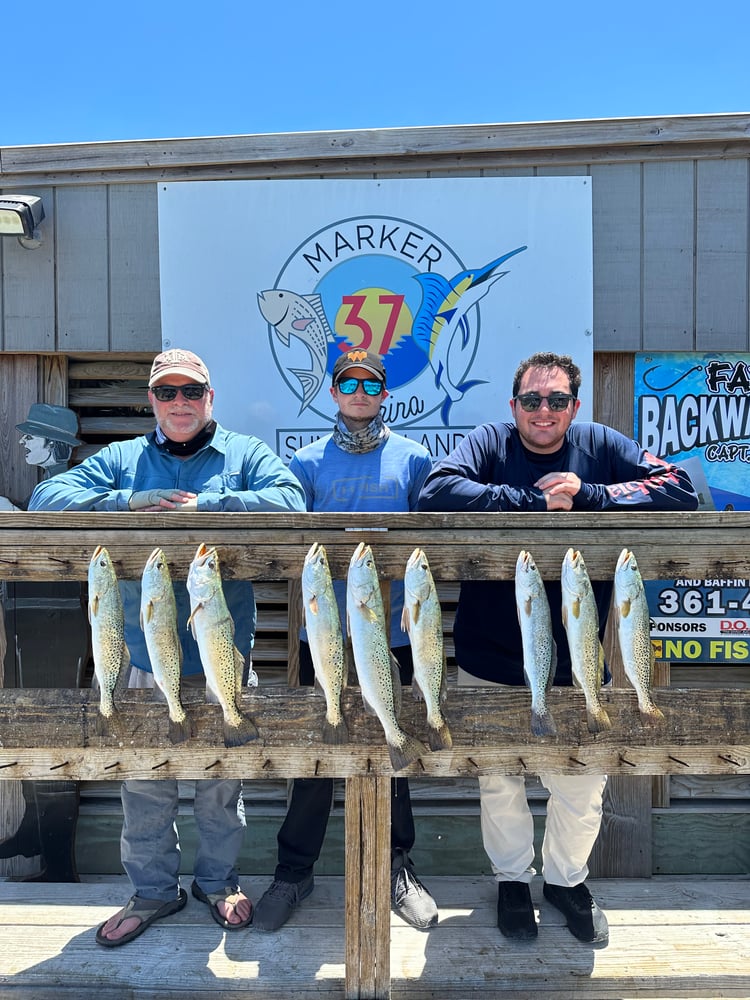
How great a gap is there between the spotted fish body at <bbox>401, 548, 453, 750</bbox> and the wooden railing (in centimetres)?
13

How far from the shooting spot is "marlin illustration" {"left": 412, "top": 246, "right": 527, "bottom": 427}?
12.7 feet

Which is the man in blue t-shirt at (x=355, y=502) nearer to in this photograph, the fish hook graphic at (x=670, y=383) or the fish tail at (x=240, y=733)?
the fish tail at (x=240, y=733)

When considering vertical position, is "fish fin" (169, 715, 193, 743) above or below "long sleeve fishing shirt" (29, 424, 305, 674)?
below

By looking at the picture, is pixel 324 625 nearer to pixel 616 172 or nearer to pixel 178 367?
pixel 178 367

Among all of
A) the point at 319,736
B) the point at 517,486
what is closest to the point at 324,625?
the point at 319,736

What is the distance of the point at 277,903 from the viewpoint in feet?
9.59

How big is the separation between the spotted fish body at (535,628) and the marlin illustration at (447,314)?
1735 mm

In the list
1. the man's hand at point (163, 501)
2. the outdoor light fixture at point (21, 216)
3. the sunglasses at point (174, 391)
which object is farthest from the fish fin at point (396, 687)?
the outdoor light fixture at point (21, 216)

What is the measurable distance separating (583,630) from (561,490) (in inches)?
21.5

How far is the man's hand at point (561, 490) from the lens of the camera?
2.56 meters

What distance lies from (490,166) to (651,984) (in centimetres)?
386

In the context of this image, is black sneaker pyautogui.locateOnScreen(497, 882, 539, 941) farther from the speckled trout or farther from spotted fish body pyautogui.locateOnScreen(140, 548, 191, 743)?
spotted fish body pyautogui.locateOnScreen(140, 548, 191, 743)

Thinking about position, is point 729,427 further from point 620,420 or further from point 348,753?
point 348,753

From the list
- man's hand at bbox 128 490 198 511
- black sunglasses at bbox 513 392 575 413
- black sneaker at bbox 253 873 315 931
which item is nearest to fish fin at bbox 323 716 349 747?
man's hand at bbox 128 490 198 511
